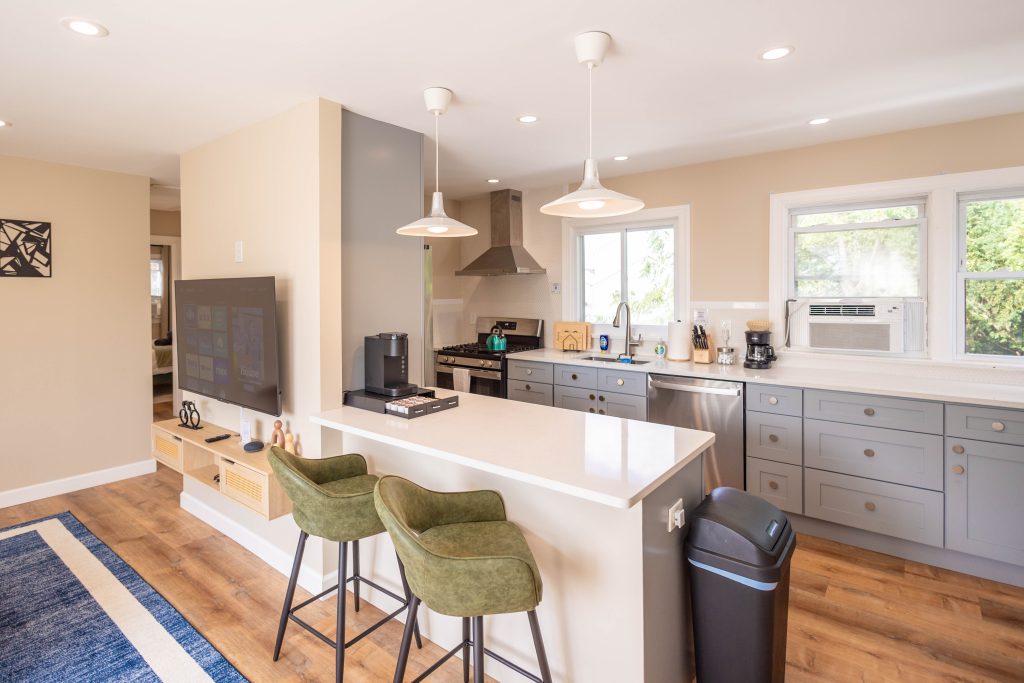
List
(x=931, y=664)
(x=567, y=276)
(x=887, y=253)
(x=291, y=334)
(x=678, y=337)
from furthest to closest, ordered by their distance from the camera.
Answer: (x=567, y=276)
(x=678, y=337)
(x=887, y=253)
(x=291, y=334)
(x=931, y=664)

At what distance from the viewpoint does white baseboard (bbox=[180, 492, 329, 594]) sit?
265 centimetres

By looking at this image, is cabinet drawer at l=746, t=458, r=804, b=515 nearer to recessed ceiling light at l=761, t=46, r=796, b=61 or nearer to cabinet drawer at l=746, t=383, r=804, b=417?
cabinet drawer at l=746, t=383, r=804, b=417

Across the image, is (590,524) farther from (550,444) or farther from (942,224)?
(942,224)

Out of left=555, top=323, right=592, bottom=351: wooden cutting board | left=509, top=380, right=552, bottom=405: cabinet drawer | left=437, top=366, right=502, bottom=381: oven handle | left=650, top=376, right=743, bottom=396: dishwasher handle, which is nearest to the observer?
left=650, top=376, right=743, bottom=396: dishwasher handle

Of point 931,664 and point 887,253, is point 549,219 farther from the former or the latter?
point 931,664

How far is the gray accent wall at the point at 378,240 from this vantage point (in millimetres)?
2758

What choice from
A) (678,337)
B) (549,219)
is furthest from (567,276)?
(678,337)

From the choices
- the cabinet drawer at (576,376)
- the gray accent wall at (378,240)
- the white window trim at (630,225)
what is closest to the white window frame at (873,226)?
the white window trim at (630,225)

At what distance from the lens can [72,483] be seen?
156 inches

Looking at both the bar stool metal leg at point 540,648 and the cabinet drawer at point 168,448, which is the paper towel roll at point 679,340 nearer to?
the bar stool metal leg at point 540,648

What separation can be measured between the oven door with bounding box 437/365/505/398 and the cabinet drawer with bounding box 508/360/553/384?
0.41ft

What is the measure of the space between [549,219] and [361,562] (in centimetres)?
335

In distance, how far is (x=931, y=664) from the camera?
2068mm

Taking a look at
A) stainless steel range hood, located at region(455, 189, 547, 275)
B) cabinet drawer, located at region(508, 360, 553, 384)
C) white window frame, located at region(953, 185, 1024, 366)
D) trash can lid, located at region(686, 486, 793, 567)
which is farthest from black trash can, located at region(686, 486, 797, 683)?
stainless steel range hood, located at region(455, 189, 547, 275)
